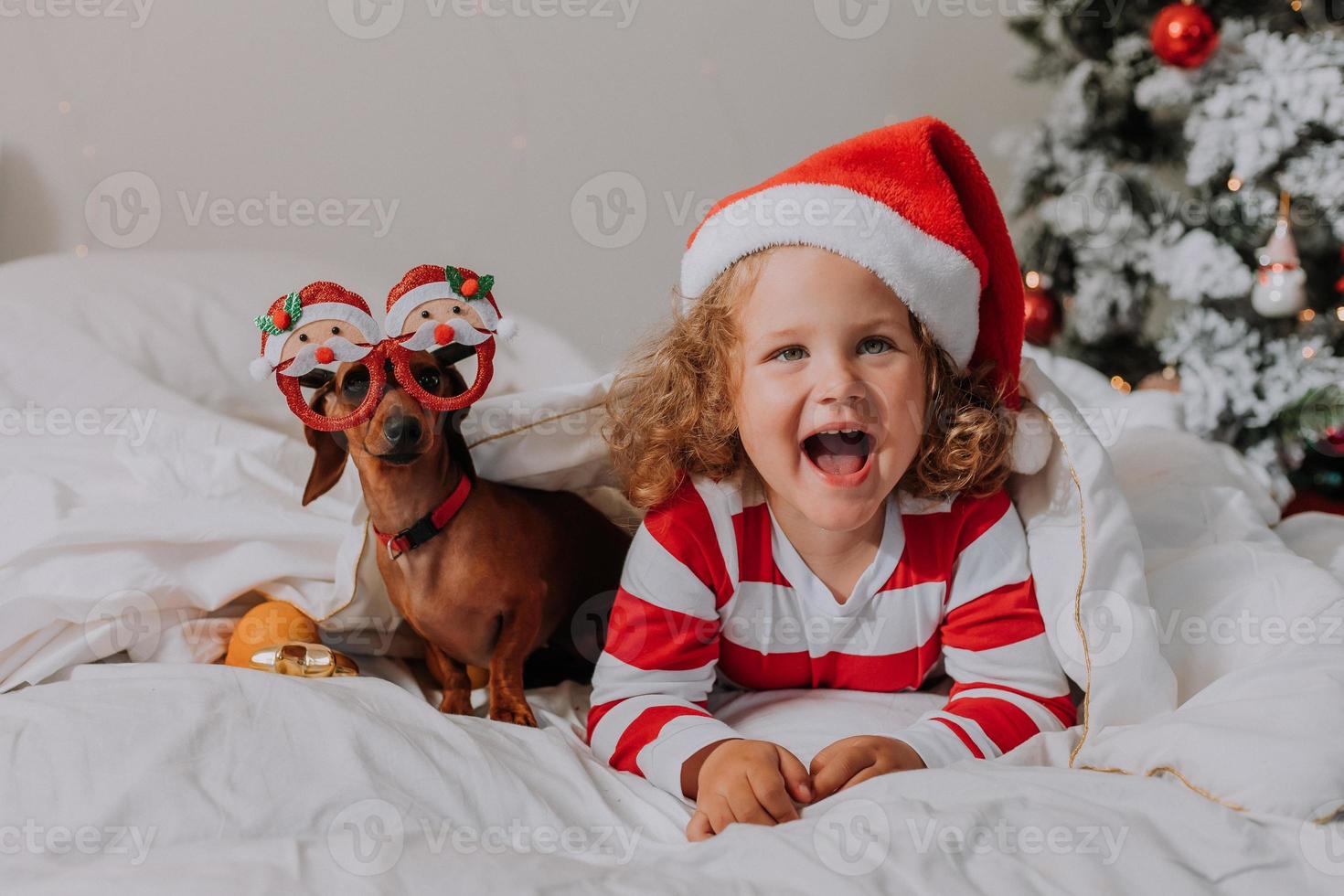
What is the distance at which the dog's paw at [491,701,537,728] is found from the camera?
954 millimetres

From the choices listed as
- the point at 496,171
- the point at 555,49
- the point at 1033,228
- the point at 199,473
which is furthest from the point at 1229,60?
the point at 199,473

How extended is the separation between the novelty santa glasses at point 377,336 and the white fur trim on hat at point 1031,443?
464 millimetres

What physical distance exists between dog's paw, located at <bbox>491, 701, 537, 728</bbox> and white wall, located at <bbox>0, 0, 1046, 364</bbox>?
2.21ft

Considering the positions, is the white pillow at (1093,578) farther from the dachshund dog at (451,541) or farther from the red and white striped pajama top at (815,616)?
the dachshund dog at (451,541)

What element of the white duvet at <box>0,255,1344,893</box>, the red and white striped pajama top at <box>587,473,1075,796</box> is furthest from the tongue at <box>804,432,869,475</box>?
the white duvet at <box>0,255,1344,893</box>

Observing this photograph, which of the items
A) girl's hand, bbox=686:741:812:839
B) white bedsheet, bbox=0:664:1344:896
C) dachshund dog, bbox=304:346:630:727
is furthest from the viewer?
dachshund dog, bbox=304:346:630:727

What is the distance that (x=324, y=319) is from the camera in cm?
84

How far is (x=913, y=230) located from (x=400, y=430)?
0.44 m

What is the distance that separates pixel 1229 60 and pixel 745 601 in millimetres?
1420

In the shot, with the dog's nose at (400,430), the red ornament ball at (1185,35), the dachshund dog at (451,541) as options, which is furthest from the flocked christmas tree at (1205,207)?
the dog's nose at (400,430)

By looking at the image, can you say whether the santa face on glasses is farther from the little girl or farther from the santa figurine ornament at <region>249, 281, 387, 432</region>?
the little girl

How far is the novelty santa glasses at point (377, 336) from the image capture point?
2.74 feet

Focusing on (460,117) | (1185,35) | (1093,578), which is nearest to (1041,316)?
(1185,35)

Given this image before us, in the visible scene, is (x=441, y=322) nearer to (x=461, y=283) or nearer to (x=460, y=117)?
(x=461, y=283)
